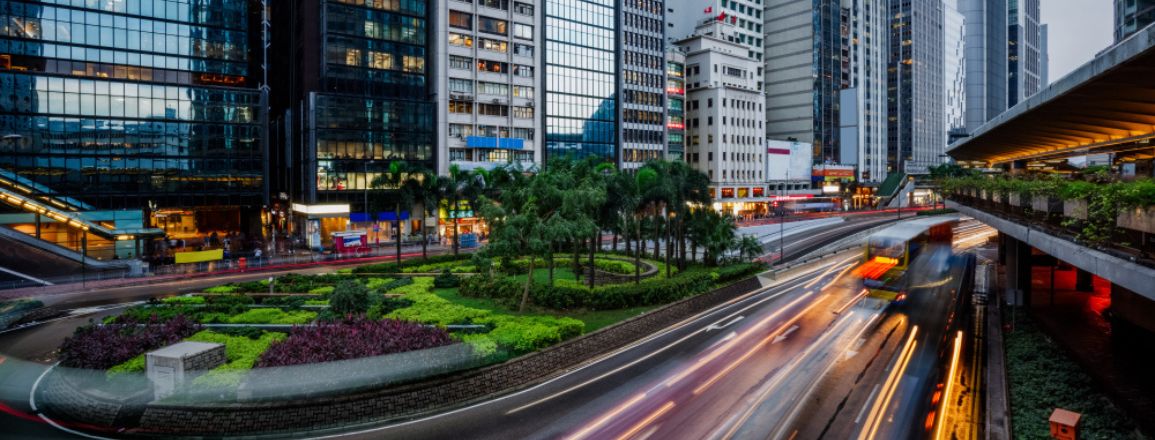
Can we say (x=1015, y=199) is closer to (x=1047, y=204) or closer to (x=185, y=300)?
(x=1047, y=204)

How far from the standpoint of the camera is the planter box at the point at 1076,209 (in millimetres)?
15625

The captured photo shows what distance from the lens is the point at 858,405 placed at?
66.8ft

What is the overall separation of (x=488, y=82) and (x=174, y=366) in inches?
2632

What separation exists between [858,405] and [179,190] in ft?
239

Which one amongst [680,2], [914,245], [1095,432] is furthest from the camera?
[680,2]

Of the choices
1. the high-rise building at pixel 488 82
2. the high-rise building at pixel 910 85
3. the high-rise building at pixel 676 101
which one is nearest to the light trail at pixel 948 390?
the high-rise building at pixel 488 82

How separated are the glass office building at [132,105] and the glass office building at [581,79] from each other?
4001 cm

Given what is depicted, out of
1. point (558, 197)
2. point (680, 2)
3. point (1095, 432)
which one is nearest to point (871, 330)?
point (1095, 432)

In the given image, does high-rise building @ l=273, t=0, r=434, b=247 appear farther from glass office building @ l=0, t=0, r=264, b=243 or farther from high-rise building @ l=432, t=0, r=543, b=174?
glass office building @ l=0, t=0, r=264, b=243

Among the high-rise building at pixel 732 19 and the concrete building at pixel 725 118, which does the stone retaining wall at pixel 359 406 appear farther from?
the high-rise building at pixel 732 19

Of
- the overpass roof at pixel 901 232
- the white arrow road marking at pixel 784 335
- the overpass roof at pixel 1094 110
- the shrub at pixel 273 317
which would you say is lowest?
the white arrow road marking at pixel 784 335

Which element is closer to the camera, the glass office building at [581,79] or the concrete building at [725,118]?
the glass office building at [581,79]

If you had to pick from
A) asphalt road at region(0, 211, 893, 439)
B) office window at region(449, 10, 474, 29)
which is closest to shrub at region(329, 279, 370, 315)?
asphalt road at region(0, 211, 893, 439)

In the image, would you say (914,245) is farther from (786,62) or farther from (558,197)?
(786,62)
